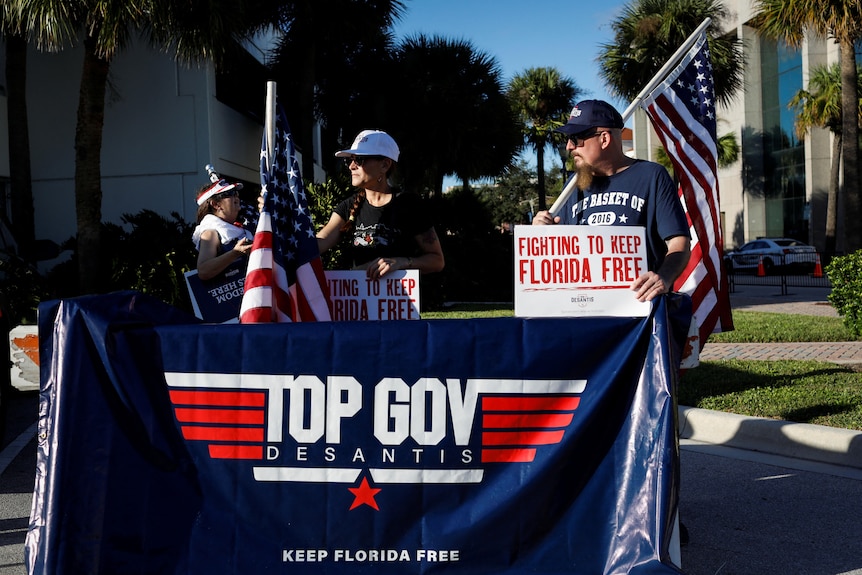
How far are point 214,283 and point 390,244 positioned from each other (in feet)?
5.19

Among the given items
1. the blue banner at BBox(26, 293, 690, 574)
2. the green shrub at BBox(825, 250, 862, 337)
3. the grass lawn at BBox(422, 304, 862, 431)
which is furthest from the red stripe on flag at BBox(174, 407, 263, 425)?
the green shrub at BBox(825, 250, 862, 337)

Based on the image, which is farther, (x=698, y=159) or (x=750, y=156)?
(x=750, y=156)

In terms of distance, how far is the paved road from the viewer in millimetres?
4246

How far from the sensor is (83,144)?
13.6 metres

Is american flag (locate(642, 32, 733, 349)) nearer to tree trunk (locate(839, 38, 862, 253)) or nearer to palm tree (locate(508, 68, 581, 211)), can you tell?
tree trunk (locate(839, 38, 862, 253))

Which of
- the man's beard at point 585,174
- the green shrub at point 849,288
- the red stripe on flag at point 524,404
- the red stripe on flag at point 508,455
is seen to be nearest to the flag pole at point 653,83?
the man's beard at point 585,174

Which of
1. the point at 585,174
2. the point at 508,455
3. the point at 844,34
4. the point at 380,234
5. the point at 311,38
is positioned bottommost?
the point at 508,455

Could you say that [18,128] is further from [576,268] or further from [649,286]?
[649,286]

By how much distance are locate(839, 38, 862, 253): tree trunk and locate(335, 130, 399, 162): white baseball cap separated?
1742 centimetres

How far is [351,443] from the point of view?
139 inches

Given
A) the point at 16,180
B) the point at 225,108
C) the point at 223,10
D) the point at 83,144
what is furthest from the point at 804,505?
the point at 225,108

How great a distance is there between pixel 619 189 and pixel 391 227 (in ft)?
3.84

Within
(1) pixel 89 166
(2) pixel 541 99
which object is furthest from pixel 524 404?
(2) pixel 541 99

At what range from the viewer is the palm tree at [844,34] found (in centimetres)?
1867
